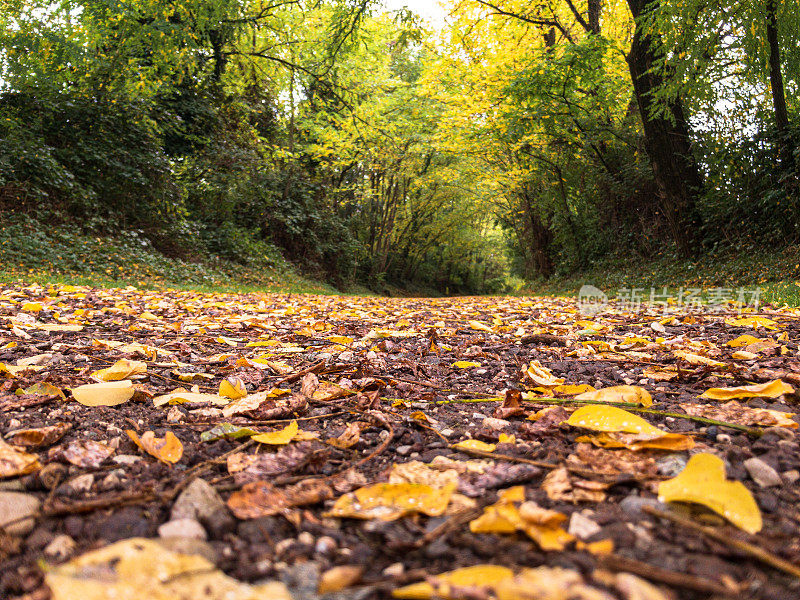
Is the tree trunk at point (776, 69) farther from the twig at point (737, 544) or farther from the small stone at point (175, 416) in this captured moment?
the small stone at point (175, 416)

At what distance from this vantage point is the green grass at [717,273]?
5362mm

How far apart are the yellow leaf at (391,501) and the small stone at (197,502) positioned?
0.19m

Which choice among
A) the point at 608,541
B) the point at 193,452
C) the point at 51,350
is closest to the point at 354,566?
the point at 608,541

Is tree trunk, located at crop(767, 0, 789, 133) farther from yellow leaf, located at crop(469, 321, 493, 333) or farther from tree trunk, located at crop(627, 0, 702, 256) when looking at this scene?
yellow leaf, located at crop(469, 321, 493, 333)

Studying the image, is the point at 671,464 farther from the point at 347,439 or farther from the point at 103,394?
the point at 103,394

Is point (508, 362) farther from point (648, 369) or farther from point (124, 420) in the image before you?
point (124, 420)

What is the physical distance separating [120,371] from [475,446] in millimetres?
1250

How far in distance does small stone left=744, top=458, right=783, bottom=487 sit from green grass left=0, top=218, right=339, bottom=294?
269 inches

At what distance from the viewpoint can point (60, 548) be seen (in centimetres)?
68

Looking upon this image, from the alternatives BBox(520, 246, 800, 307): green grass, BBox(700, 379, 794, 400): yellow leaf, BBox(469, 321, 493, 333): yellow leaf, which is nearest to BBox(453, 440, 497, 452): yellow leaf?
BBox(700, 379, 794, 400): yellow leaf

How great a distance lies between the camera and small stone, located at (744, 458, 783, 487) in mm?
824

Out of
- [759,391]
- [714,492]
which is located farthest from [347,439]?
[759,391]

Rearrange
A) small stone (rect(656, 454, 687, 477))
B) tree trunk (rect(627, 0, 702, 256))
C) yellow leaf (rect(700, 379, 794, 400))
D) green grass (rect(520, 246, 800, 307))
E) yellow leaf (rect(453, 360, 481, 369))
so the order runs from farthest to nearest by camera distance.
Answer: tree trunk (rect(627, 0, 702, 256)) → green grass (rect(520, 246, 800, 307)) → yellow leaf (rect(453, 360, 481, 369)) → yellow leaf (rect(700, 379, 794, 400)) → small stone (rect(656, 454, 687, 477))

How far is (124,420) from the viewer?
4.19ft
